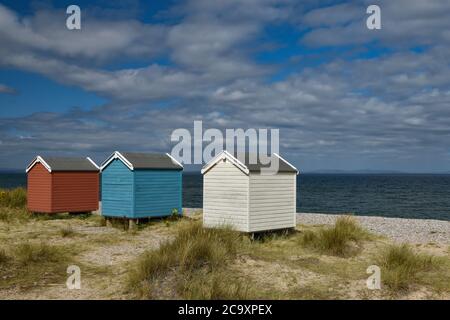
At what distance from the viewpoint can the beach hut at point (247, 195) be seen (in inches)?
616

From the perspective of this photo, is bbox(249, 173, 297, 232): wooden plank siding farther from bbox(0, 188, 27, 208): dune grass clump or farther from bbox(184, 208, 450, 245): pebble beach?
bbox(0, 188, 27, 208): dune grass clump

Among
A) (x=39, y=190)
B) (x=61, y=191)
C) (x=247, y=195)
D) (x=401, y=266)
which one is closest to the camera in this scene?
(x=401, y=266)

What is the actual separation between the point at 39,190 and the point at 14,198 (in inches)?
125

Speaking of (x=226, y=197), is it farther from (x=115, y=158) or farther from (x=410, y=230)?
(x=410, y=230)

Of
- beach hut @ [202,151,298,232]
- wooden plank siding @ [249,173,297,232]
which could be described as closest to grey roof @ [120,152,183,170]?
beach hut @ [202,151,298,232]

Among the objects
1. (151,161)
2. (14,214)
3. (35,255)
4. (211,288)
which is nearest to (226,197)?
(151,161)

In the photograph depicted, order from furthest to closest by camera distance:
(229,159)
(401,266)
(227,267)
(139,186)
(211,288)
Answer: (139,186), (229,159), (227,267), (401,266), (211,288)

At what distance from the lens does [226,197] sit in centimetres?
1620

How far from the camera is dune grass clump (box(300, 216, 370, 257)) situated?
1380 centimetres

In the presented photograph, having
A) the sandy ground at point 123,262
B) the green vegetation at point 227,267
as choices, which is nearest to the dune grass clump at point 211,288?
the green vegetation at point 227,267

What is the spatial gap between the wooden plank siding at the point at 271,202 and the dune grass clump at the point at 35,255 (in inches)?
237

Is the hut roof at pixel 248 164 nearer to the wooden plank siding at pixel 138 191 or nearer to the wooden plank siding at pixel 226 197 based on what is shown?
the wooden plank siding at pixel 226 197

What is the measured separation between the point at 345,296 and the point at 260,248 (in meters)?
4.79

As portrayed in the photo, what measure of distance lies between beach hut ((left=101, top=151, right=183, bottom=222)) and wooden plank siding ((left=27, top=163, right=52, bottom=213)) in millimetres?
3890
